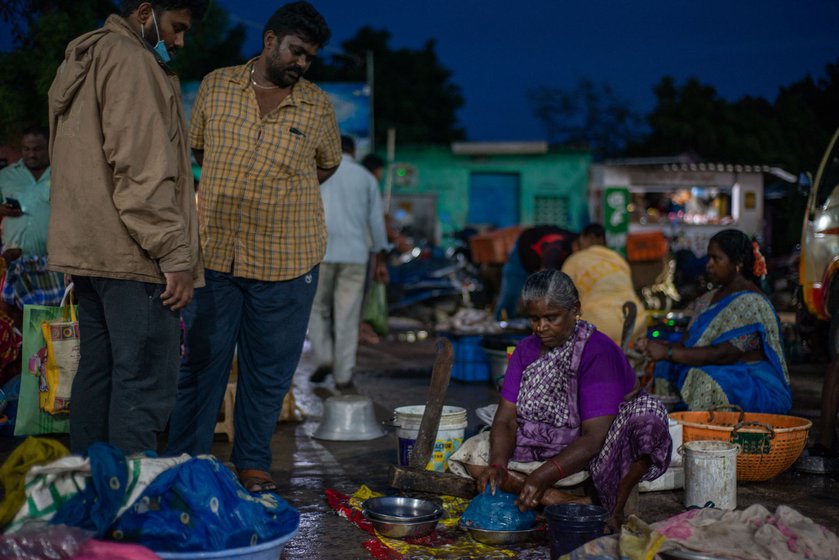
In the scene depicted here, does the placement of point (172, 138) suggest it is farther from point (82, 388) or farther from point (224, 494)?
point (224, 494)

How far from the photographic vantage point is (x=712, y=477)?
14.4ft

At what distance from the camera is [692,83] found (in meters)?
34.4

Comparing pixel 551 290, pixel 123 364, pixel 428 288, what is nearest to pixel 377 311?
pixel 428 288

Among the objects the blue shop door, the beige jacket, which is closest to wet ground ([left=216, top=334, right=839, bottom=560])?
the beige jacket

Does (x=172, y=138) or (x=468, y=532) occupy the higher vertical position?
(x=172, y=138)

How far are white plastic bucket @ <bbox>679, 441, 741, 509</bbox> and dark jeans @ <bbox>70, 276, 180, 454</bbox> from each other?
Answer: 243 cm

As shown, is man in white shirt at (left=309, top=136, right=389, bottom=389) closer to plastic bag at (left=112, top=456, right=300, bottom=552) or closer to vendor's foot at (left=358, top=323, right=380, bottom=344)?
vendor's foot at (left=358, top=323, right=380, bottom=344)

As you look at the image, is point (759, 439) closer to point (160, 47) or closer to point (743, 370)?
point (743, 370)

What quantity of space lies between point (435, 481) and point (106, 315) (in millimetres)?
1785

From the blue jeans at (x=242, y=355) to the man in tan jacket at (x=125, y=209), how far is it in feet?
2.56

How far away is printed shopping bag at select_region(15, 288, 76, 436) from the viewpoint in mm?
5449

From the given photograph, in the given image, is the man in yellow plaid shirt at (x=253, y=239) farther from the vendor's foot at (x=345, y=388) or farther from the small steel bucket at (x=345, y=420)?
the vendor's foot at (x=345, y=388)

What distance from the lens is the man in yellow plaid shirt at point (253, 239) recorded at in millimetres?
4320

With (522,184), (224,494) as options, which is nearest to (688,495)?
(224,494)
